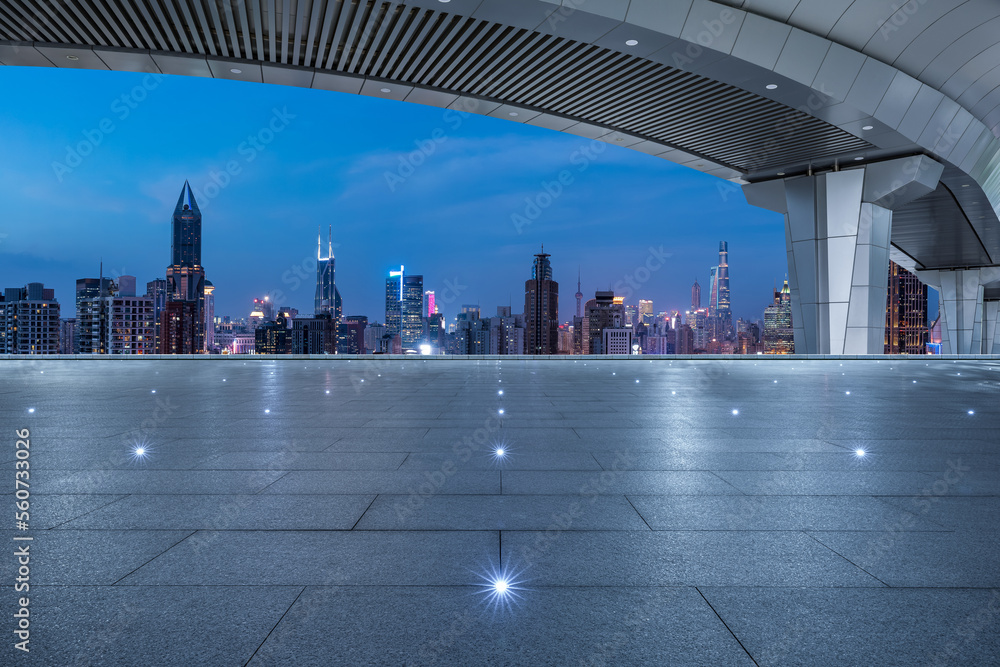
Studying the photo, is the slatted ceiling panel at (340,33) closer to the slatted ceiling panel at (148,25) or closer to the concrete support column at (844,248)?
the slatted ceiling panel at (148,25)

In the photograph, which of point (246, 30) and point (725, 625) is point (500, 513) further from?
point (246, 30)

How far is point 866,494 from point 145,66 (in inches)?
938

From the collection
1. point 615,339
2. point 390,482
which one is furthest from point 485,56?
point 615,339

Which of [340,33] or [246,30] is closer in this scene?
[246,30]

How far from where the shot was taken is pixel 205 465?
6152 millimetres

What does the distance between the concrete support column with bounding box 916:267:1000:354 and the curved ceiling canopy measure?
4802cm

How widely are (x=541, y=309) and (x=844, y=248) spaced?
13881 centimetres

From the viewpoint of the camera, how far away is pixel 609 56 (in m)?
19.2

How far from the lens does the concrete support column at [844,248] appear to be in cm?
2984

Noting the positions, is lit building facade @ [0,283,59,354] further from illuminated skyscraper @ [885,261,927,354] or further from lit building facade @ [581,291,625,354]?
illuminated skyscraper @ [885,261,927,354]

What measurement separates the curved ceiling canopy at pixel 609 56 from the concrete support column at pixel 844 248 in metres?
3.52

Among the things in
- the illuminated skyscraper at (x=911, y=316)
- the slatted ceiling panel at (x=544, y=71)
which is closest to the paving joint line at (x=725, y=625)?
the slatted ceiling panel at (x=544, y=71)

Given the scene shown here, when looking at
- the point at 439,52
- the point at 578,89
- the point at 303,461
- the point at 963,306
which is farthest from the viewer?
the point at 963,306

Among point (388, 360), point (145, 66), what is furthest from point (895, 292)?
point (145, 66)
